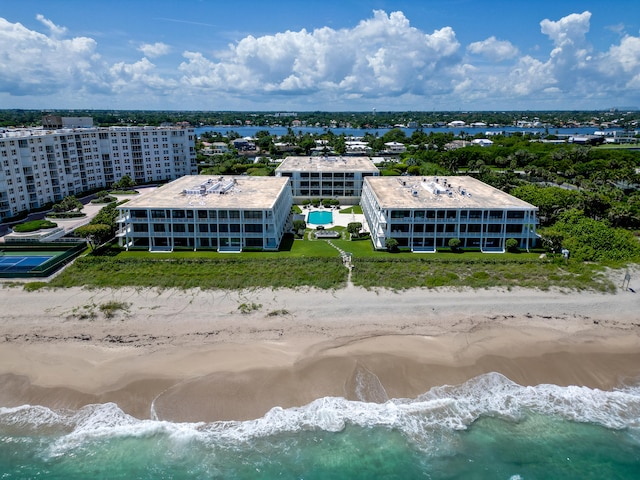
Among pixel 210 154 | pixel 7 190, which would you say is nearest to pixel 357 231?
pixel 7 190

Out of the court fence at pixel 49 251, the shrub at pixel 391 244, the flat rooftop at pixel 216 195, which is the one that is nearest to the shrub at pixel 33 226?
the court fence at pixel 49 251

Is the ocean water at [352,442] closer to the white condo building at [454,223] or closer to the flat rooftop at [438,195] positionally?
the white condo building at [454,223]

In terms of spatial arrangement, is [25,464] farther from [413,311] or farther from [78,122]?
[78,122]

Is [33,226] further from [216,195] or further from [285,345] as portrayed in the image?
[285,345]

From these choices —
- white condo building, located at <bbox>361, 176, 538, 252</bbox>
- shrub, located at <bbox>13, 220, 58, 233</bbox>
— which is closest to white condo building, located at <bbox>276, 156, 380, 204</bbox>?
white condo building, located at <bbox>361, 176, 538, 252</bbox>

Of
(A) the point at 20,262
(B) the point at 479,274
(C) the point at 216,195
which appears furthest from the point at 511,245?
(A) the point at 20,262
